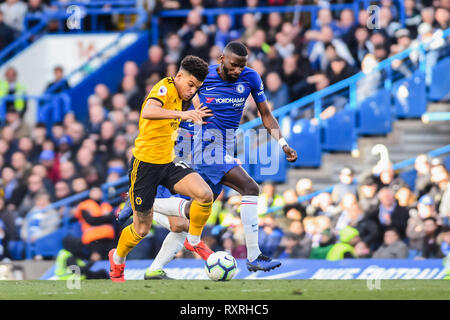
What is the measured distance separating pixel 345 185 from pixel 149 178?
5596 millimetres

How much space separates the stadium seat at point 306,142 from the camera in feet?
52.3

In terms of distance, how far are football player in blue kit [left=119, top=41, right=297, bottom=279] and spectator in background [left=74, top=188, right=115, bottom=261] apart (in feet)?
10.1

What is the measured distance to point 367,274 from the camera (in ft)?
40.4

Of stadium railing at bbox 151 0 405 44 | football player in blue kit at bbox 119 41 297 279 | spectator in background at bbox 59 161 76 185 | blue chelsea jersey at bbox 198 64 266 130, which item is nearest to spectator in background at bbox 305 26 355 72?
stadium railing at bbox 151 0 405 44

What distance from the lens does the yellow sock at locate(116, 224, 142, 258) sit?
10.3 metres

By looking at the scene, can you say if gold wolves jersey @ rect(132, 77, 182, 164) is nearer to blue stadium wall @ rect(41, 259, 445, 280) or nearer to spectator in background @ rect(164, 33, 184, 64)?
blue stadium wall @ rect(41, 259, 445, 280)

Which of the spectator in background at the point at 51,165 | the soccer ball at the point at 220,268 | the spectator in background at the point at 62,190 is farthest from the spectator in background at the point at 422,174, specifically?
the spectator in background at the point at 51,165

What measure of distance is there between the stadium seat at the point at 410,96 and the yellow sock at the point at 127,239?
6683 millimetres

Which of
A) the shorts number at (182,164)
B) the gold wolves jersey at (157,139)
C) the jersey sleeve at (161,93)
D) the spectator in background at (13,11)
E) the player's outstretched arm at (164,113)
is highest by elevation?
the spectator in background at (13,11)

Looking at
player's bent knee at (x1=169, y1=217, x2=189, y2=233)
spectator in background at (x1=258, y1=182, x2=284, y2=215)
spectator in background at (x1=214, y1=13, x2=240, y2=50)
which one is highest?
spectator in background at (x1=214, y1=13, x2=240, y2=50)

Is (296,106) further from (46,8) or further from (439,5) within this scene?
(46,8)

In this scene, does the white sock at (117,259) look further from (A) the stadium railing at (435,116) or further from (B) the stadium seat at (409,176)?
(A) the stadium railing at (435,116)

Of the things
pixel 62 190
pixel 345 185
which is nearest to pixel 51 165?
pixel 62 190

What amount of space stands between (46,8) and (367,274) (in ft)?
35.7
